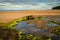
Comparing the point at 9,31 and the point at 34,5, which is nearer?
the point at 9,31

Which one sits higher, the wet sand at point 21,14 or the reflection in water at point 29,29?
the wet sand at point 21,14

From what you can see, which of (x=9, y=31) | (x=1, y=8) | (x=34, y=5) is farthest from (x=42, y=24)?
(x=1, y=8)

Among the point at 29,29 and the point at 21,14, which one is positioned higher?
the point at 21,14

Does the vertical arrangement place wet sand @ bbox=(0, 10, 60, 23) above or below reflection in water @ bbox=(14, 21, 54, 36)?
above

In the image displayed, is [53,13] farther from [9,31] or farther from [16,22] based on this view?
[9,31]

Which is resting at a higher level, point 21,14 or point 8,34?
point 21,14

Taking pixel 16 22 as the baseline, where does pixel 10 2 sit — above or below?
above

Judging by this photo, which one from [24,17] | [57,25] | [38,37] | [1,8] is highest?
[1,8]

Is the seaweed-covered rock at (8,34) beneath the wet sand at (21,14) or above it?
beneath

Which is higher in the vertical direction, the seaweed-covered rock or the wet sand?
the wet sand

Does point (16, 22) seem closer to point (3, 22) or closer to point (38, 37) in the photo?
point (3, 22)

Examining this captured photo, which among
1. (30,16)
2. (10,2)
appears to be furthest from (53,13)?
(10,2)
